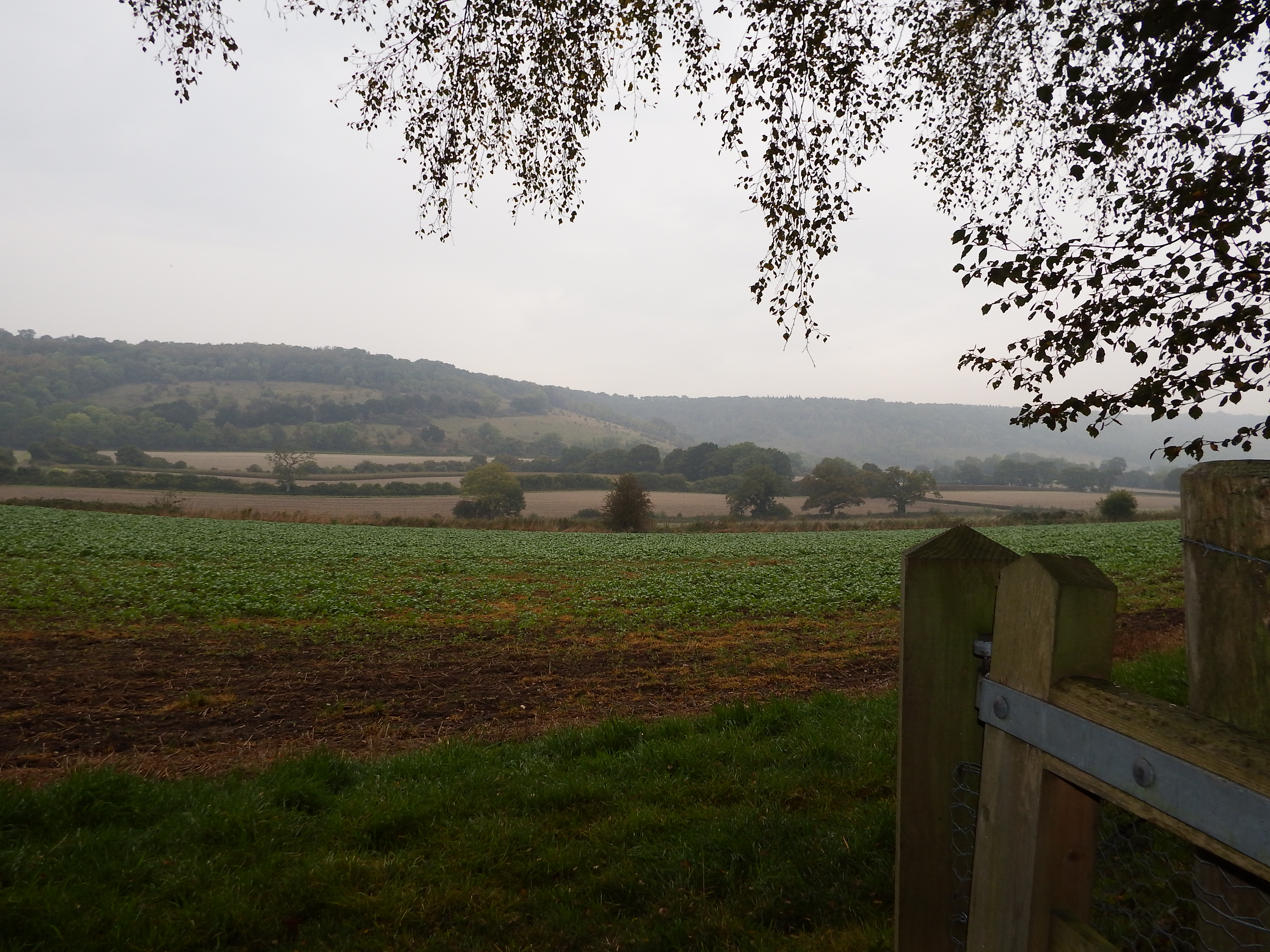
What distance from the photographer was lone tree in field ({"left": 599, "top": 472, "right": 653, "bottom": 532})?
2181 inches

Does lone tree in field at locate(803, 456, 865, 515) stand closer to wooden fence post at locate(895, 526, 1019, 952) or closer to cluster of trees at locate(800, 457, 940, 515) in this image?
cluster of trees at locate(800, 457, 940, 515)

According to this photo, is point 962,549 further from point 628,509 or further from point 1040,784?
point 628,509

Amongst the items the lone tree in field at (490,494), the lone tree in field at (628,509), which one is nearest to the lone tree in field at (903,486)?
the lone tree in field at (628,509)

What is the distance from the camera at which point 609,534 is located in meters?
45.4

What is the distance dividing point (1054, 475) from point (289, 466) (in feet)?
340

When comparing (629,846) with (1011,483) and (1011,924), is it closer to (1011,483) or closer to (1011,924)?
(1011,924)

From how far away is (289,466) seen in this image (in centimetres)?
8844

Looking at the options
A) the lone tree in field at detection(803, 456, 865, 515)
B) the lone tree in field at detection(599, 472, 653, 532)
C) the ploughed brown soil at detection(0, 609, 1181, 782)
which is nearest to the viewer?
the ploughed brown soil at detection(0, 609, 1181, 782)

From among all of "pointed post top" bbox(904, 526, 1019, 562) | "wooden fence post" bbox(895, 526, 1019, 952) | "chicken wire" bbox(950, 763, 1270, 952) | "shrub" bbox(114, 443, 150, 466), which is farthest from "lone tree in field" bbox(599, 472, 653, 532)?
"shrub" bbox(114, 443, 150, 466)

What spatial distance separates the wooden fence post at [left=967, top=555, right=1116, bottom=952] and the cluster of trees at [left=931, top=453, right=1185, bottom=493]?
107848mm

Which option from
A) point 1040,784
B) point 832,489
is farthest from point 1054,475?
point 1040,784

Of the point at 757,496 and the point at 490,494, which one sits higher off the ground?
the point at 757,496

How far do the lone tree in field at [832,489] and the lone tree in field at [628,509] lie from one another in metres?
27.6

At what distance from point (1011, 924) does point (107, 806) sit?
472cm
